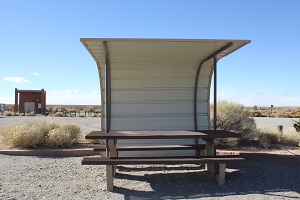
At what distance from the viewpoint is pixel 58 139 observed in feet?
34.8

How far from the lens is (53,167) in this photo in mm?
7672

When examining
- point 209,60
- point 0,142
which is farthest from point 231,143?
point 0,142

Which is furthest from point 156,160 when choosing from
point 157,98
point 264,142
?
point 264,142

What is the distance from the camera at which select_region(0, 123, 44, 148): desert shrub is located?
404 inches

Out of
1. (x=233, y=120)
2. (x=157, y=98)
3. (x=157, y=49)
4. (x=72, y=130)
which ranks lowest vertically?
(x=72, y=130)

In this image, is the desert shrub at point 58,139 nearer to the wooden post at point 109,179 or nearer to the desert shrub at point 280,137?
the wooden post at point 109,179

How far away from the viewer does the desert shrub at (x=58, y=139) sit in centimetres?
1055

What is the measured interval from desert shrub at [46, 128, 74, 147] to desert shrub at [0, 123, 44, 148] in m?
Result: 0.28

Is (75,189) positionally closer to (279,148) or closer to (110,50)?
(110,50)

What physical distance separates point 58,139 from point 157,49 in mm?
5352

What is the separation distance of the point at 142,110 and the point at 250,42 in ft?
10.6

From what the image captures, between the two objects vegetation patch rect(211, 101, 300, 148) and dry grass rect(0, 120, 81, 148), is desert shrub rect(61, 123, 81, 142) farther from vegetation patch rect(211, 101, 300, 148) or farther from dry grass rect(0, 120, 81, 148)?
vegetation patch rect(211, 101, 300, 148)

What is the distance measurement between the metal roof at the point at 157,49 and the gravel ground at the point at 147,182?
2.44 metres

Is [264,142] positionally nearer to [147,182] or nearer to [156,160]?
[147,182]
